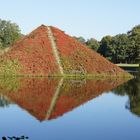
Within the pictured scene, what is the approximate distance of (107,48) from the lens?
5098 inches

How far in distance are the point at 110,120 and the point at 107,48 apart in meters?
107

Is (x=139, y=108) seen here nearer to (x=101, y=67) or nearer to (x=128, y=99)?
(x=128, y=99)

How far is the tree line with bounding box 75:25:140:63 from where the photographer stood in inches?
4599

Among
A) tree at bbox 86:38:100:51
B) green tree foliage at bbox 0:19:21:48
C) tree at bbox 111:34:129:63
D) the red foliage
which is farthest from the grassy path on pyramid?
tree at bbox 86:38:100:51

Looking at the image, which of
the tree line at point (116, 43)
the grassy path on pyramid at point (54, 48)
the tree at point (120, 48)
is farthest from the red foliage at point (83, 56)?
the tree at point (120, 48)

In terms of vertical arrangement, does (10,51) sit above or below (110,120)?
above

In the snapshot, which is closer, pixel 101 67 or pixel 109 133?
pixel 109 133

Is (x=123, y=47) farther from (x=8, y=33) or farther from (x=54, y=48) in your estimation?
(x=54, y=48)

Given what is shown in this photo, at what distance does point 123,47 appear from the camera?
391ft

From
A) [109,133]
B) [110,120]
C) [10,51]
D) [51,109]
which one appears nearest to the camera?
[109,133]

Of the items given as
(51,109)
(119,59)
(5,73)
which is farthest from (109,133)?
(119,59)

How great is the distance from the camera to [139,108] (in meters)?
28.6

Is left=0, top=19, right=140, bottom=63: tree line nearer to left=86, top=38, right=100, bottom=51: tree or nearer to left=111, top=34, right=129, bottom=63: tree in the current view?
left=111, top=34, right=129, bottom=63: tree

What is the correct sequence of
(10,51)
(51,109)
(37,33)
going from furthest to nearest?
(37,33) → (10,51) → (51,109)
